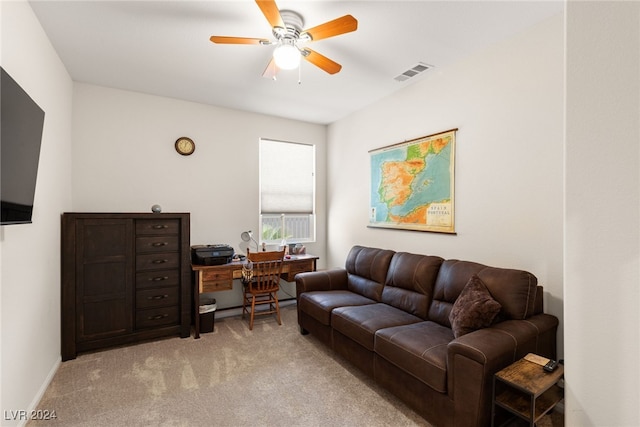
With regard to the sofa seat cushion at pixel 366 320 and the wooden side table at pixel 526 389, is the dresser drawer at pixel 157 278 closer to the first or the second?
the sofa seat cushion at pixel 366 320

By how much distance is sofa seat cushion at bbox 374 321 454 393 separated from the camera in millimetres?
1845

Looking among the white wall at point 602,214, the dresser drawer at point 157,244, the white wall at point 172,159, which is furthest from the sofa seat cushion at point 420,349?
the white wall at point 172,159

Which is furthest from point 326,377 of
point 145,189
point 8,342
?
point 145,189

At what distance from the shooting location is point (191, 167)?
392cm

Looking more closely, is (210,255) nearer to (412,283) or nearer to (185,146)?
(185,146)

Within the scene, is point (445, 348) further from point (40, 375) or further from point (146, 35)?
point (146, 35)

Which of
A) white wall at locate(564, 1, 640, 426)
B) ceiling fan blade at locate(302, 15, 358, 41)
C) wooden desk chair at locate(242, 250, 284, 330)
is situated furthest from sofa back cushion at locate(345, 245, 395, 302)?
ceiling fan blade at locate(302, 15, 358, 41)

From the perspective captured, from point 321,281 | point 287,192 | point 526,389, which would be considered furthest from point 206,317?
point 526,389

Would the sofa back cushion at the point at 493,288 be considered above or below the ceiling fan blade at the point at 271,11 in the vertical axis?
below

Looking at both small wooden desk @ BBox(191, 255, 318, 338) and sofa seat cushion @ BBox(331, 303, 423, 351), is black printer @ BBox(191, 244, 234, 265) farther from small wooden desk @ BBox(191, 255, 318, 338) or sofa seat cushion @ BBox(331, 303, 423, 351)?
sofa seat cushion @ BBox(331, 303, 423, 351)

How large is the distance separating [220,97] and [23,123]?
7.55 feet

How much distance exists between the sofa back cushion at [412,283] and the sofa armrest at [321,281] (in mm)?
624

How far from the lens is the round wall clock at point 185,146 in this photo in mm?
3820

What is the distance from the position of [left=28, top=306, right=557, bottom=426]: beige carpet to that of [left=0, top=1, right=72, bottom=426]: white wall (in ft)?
1.03
